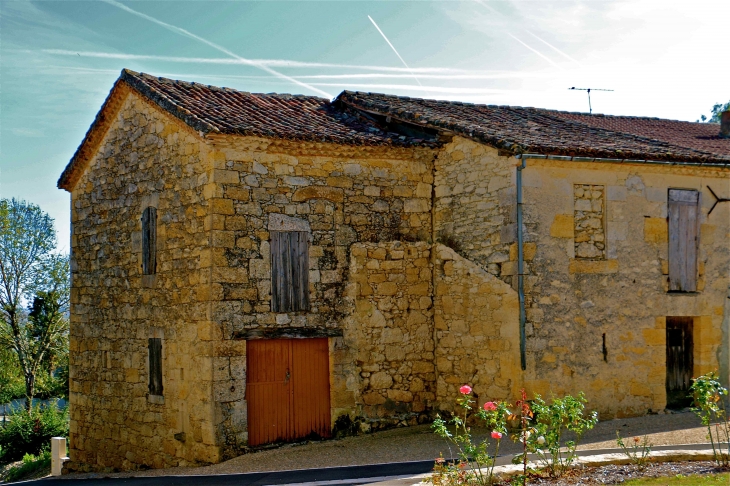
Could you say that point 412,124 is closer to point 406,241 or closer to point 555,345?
point 406,241

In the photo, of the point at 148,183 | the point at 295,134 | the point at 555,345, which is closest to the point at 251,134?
the point at 295,134

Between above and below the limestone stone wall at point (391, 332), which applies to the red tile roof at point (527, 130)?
above

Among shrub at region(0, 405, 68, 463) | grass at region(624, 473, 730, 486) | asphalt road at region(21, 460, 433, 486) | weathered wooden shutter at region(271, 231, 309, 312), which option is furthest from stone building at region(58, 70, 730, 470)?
shrub at region(0, 405, 68, 463)

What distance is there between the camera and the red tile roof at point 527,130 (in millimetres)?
12672

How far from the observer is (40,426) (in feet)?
75.3

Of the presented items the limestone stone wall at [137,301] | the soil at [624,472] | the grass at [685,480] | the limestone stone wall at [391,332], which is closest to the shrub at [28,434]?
the limestone stone wall at [137,301]

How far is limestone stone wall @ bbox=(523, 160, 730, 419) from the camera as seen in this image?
12516mm

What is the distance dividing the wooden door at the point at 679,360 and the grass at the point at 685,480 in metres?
5.43

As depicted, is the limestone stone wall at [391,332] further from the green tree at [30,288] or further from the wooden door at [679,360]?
the green tree at [30,288]

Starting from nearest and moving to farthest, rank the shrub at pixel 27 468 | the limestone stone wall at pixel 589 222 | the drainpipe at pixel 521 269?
the drainpipe at pixel 521 269
the limestone stone wall at pixel 589 222
the shrub at pixel 27 468

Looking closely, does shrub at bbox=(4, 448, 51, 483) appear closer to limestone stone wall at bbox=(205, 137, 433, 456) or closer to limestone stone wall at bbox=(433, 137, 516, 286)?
limestone stone wall at bbox=(205, 137, 433, 456)

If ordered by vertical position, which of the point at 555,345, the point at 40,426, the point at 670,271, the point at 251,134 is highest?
the point at 251,134

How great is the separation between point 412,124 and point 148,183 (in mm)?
4691

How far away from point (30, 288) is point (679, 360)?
902 inches
